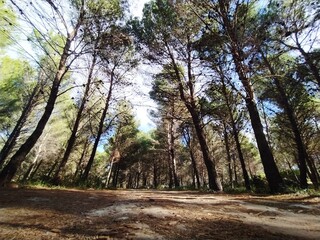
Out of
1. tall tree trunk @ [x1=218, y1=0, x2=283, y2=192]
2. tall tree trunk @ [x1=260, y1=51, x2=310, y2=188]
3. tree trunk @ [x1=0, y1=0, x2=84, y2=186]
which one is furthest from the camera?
tall tree trunk @ [x1=260, y1=51, x2=310, y2=188]

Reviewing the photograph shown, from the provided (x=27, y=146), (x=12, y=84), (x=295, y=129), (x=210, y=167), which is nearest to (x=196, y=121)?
(x=210, y=167)

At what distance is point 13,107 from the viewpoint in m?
19.3

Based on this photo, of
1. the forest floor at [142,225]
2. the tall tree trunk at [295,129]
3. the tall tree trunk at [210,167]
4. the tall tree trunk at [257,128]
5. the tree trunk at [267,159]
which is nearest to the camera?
the forest floor at [142,225]

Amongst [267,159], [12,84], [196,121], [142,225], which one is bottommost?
[142,225]

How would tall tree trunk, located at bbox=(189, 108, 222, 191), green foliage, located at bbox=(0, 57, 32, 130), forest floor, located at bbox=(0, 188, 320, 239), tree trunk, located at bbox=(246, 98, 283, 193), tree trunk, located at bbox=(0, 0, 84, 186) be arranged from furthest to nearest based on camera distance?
green foliage, located at bbox=(0, 57, 32, 130), tall tree trunk, located at bbox=(189, 108, 222, 191), tree trunk, located at bbox=(246, 98, 283, 193), tree trunk, located at bbox=(0, 0, 84, 186), forest floor, located at bbox=(0, 188, 320, 239)

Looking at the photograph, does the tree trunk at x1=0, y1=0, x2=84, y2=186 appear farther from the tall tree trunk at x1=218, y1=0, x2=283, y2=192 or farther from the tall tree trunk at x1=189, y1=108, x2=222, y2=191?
the tall tree trunk at x1=189, y1=108, x2=222, y2=191

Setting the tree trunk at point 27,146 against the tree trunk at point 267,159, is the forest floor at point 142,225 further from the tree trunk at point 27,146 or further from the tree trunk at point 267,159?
the tree trunk at point 267,159

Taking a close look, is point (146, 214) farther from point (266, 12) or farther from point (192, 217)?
point (266, 12)

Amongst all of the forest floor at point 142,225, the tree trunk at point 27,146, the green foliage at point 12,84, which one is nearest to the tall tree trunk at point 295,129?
the forest floor at point 142,225

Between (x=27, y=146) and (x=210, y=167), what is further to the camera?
(x=210, y=167)

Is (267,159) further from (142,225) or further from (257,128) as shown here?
(142,225)

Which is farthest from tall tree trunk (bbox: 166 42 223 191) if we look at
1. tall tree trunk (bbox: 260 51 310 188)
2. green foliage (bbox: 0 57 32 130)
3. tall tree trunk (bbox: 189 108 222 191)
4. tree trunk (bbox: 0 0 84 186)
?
green foliage (bbox: 0 57 32 130)

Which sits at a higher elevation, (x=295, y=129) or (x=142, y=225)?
(x=295, y=129)

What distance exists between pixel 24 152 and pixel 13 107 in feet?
46.6
